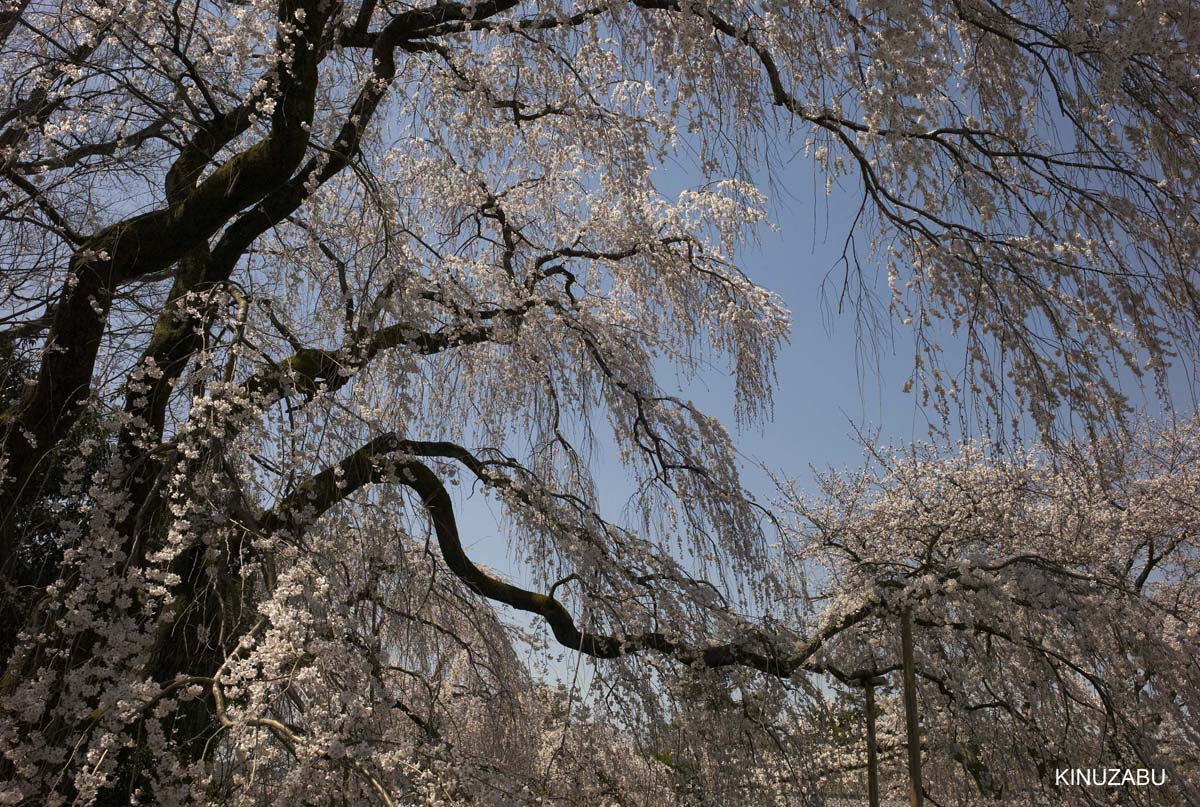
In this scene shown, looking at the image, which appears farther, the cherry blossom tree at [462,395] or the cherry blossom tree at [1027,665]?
the cherry blossom tree at [1027,665]

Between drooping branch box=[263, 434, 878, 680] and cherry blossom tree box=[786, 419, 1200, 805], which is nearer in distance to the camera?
drooping branch box=[263, 434, 878, 680]

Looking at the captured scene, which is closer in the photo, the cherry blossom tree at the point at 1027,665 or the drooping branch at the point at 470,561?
the drooping branch at the point at 470,561

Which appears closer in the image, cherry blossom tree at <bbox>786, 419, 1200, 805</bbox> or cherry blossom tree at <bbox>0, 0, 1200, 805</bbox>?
cherry blossom tree at <bbox>0, 0, 1200, 805</bbox>

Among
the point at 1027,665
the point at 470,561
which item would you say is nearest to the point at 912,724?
the point at 1027,665

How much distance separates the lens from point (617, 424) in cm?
394

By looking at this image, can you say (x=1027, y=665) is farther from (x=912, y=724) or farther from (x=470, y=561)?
(x=470, y=561)

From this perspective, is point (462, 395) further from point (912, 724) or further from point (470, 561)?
point (912, 724)

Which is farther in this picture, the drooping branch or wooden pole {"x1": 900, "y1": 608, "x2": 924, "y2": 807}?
wooden pole {"x1": 900, "y1": 608, "x2": 924, "y2": 807}

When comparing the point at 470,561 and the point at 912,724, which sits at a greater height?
the point at 470,561

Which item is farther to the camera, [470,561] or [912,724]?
[470,561]

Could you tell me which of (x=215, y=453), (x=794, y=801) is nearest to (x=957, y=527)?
(x=794, y=801)

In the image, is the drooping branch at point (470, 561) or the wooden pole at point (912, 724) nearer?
the drooping branch at point (470, 561)

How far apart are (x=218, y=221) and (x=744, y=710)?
2.72 m

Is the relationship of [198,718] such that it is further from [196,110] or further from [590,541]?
[196,110]
